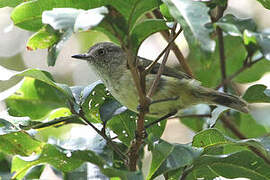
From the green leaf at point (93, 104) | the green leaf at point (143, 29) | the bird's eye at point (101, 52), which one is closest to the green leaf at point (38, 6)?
the green leaf at point (143, 29)

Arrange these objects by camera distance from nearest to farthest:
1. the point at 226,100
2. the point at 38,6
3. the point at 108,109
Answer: the point at 38,6, the point at 108,109, the point at 226,100

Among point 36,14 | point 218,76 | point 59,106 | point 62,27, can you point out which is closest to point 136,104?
point 59,106

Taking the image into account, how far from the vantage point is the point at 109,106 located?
268 cm

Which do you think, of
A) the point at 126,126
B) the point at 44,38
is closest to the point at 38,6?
the point at 44,38

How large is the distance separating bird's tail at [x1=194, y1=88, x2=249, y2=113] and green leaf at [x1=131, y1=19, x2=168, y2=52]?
1.17 meters

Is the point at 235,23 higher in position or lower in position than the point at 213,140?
higher

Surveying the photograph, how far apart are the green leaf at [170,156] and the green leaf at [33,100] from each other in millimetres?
930

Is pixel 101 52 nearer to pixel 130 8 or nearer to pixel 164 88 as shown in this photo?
pixel 164 88

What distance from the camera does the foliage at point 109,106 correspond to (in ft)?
5.87

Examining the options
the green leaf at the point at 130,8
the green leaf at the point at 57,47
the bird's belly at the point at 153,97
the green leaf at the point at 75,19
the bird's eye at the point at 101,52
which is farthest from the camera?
the bird's eye at the point at 101,52

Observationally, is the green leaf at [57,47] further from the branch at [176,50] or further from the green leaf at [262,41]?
the branch at [176,50]

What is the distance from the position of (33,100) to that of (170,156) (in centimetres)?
121

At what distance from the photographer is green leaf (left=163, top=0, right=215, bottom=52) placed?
5.61ft

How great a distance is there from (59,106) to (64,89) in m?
0.75
